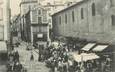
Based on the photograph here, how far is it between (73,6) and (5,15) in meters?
0.86

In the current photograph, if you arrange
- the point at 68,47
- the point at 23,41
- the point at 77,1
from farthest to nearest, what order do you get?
the point at 77,1 < the point at 68,47 < the point at 23,41

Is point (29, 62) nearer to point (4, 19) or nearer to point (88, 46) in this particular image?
point (4, 19)

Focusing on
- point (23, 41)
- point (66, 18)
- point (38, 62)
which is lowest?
point (38, 62)

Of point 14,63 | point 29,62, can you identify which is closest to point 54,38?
point 29,62

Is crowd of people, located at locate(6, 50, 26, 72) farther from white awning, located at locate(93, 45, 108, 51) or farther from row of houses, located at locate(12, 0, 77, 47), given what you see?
white awning, located at locate(93, 45, 108, 51)

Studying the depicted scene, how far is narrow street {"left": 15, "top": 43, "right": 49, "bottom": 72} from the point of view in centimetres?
352

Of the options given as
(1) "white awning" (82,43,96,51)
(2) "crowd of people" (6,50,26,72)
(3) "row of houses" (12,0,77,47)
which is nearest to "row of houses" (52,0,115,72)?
(1) "white awning" (82,43,96,51)

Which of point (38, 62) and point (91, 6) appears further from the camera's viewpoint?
point (91, 6)

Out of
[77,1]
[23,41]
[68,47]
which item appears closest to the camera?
[23,41]

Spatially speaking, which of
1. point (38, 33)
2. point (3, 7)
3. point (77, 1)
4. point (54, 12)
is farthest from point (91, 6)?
point (3, 7)

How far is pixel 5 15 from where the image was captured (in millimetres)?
3699

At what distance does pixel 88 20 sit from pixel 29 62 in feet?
3.01

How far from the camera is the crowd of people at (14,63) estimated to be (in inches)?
135

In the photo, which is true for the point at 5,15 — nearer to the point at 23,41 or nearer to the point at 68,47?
the point at 23,41
